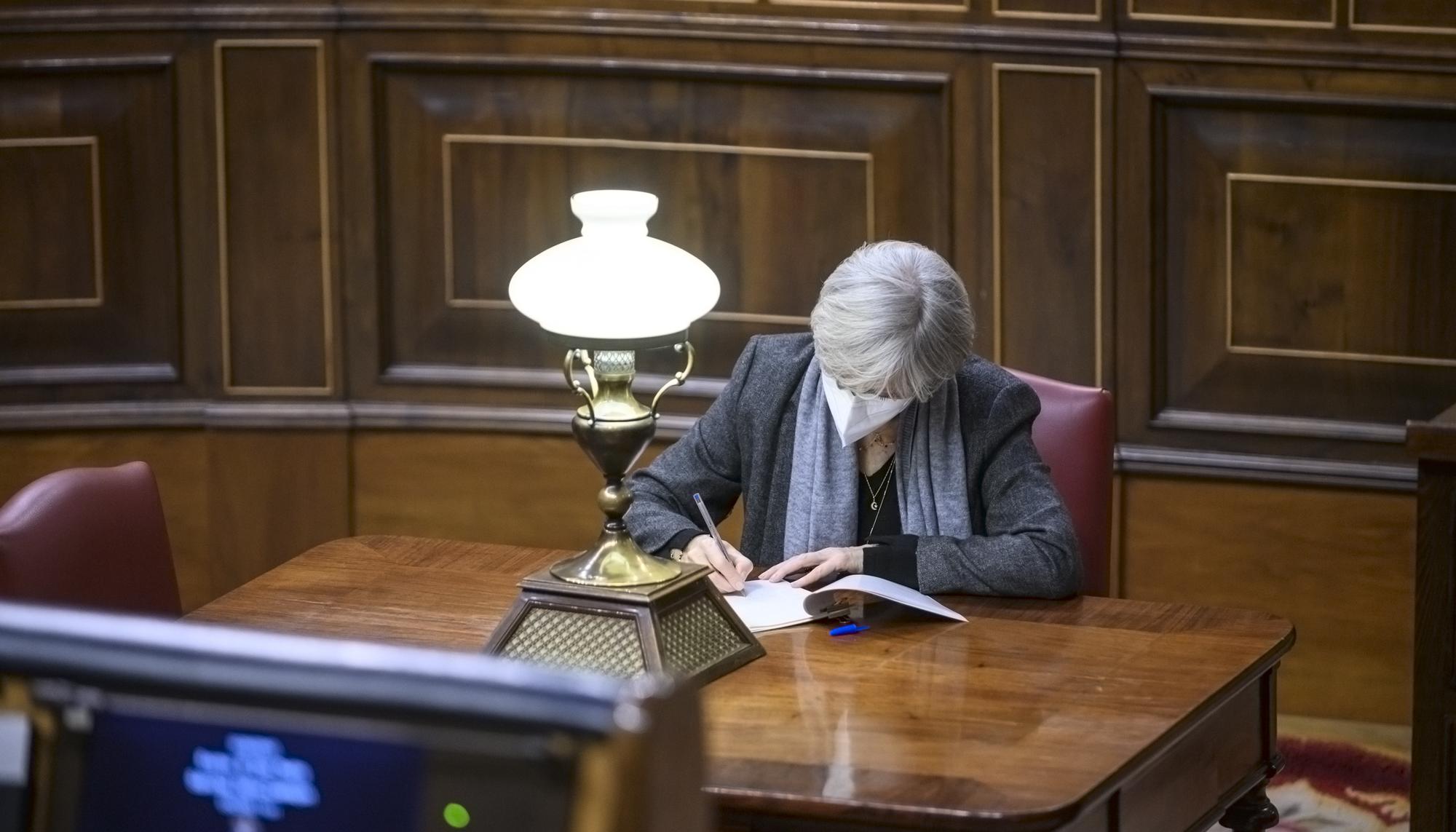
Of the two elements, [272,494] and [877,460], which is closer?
[877,460]

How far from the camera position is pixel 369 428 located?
4.73 metres

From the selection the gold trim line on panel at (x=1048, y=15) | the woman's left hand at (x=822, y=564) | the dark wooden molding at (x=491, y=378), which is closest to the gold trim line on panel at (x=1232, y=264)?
the gold trim line on panel at (x=1048, y=15)

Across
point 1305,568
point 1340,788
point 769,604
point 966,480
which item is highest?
point 966,480

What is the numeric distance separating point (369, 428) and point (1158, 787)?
2896 mm

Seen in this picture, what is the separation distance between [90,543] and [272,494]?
2.19 metres

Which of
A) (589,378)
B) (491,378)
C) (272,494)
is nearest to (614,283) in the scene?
(589,378)

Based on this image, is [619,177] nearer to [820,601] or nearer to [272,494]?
[272,494]

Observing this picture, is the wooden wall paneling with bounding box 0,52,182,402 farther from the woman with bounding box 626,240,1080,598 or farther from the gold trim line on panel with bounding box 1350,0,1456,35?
the gold trim line on panel with bounding box 1350,0,1456,35

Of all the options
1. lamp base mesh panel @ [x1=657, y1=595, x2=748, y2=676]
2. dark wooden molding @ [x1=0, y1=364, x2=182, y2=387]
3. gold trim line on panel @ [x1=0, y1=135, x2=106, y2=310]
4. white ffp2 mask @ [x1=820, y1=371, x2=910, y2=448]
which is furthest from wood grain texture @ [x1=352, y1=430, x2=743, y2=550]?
lamp base mesh panel @ [x1=657, y1=595, x2=748, y2=676]

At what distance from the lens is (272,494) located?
187 inches

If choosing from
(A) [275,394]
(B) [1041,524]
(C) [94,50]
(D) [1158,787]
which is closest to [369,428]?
(A) [275,394]

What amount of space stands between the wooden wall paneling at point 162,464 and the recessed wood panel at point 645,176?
549 mm

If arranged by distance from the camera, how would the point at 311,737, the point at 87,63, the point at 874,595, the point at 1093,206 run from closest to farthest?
the point at 311,737, the point at 874,595, the point at 1093,206, the point at 87,63

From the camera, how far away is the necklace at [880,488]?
294cm
